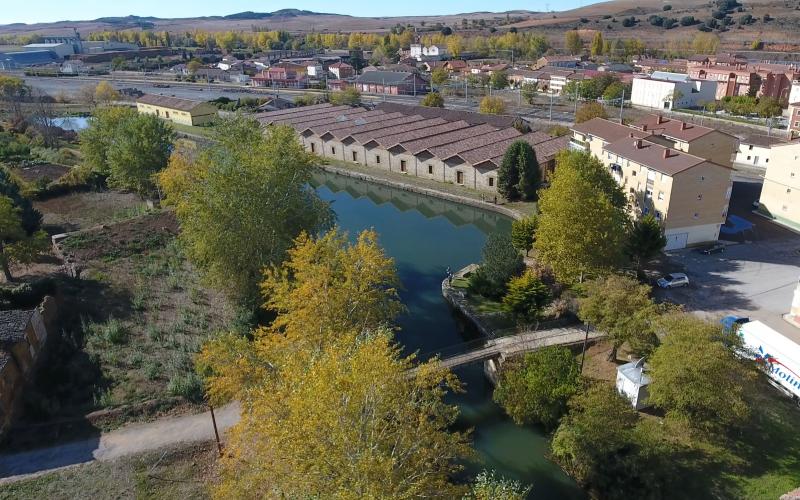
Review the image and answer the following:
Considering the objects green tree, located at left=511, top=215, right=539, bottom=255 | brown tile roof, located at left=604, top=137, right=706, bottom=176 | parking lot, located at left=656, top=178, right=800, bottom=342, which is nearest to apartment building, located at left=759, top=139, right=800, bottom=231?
parking lot, located at left=656, top=178, right=800, bottom=342

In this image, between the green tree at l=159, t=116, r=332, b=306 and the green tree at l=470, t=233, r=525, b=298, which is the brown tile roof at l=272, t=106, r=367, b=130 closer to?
the green tree at l=159, t=116, r=332, b=306

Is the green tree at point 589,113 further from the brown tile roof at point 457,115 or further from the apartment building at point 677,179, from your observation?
the apartment building at point 677,179

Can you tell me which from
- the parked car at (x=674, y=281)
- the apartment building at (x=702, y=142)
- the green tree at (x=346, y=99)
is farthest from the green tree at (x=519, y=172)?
the green tree at (x=346, y=99)

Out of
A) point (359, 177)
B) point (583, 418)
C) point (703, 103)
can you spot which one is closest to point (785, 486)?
point (583, 418)

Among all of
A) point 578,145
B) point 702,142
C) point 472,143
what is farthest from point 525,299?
point 472,143

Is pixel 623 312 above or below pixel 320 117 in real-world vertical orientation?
below

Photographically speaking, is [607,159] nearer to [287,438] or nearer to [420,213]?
[420,213]

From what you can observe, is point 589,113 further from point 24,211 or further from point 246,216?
point 24,211
